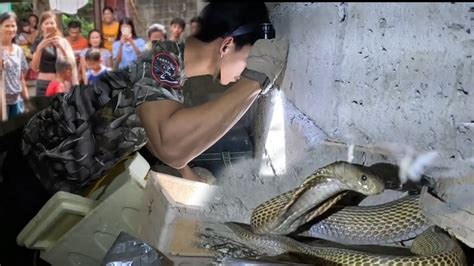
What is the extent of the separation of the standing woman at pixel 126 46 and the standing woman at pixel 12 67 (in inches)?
7.1

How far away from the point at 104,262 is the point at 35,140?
29 centimetres

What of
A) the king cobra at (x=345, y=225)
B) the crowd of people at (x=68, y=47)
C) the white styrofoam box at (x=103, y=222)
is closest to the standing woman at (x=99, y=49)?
the crowd of people at (x=68, y=47)

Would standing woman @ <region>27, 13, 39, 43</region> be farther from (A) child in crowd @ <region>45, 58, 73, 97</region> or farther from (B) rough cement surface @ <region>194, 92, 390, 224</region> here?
(B) rough cement surface @ <region>194, 92, 390, 224</region>

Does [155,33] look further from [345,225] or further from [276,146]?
[345,225]

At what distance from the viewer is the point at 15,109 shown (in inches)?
49.8

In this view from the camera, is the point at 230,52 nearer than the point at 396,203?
Yes

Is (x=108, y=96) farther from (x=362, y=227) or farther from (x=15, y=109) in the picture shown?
(x=362, y=227)

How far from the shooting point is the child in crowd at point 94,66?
1202 mm

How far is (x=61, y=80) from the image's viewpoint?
4.06 feet

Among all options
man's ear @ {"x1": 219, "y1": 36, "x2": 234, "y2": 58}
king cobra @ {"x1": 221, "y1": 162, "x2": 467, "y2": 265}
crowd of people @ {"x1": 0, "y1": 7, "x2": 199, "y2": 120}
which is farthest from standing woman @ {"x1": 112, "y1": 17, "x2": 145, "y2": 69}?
king cobra @ {"x1": 221, "y1": 162, "x2": 467, "y2": 265}

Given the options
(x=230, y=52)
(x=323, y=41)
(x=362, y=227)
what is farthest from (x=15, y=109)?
(x=362, y=227)

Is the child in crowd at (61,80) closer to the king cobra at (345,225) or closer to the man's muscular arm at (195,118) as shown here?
the man's muscular arm at (195,118)

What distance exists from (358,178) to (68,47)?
0.60m

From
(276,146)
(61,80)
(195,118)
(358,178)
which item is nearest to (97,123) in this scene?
(61,80)
